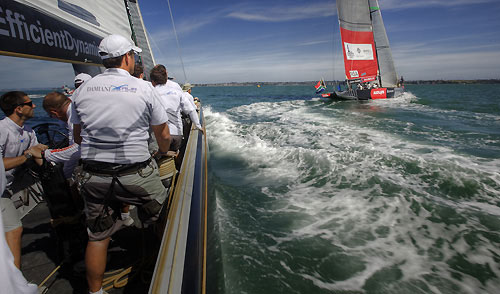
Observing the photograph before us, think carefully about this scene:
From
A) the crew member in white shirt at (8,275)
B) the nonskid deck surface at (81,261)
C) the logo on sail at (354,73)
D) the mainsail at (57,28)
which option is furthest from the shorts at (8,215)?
the logo on sail at (354,73)

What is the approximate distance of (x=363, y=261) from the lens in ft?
8.47

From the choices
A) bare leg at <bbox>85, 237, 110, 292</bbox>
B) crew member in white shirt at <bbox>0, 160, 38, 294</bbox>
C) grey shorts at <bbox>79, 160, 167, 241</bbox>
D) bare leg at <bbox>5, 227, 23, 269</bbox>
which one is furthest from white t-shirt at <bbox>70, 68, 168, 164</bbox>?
bare leg at <bbox>5, 227, 23, 269</bbox>

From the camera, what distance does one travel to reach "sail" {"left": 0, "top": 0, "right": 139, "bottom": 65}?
178cm

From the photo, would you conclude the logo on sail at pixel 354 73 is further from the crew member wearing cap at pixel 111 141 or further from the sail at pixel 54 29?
the crew member wearing cap at pixel 111 141

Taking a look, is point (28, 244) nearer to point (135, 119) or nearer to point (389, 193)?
point (135, 119)

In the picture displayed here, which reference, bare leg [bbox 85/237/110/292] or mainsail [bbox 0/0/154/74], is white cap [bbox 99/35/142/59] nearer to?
mainsail [bbox 0/0/154/74]

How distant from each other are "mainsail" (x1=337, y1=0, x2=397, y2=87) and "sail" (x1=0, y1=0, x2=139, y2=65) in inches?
958

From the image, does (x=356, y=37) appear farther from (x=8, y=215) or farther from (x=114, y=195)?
(x=8, y=215)

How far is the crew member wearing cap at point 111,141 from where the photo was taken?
1.34 metres

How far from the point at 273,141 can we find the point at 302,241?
5059mm

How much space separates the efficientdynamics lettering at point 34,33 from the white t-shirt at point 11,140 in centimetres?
74

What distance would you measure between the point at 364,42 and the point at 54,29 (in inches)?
1091

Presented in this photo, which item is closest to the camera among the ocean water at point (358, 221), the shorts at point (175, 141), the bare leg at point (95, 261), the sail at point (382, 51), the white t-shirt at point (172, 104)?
the bare leg at point (95, 261)

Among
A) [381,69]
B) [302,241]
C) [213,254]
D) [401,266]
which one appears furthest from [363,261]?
[381,69]
